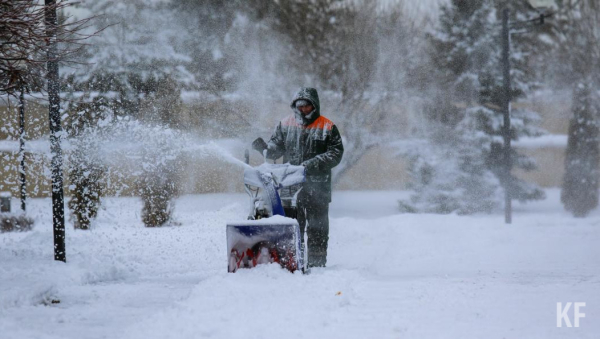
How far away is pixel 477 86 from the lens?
19.8m

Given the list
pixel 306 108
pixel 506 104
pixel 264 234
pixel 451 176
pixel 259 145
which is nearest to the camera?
pixel 264 234

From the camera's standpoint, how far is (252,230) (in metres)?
6.07

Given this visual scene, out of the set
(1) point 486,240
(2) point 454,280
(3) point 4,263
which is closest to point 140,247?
(3) point 4,263

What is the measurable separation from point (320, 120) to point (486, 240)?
239 inches

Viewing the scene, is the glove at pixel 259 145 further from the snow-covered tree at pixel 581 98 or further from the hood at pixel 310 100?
the snow-covered tree at pixel 581 98

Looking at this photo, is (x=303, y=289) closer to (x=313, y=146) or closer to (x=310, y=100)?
(x=313, y=146)

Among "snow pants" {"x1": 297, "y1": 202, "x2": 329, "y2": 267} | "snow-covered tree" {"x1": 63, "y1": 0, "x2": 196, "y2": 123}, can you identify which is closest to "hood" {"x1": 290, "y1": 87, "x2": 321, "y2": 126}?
"snow pants" {"x1": 297, "y1": 202, "x2": 329, "y2": 267}

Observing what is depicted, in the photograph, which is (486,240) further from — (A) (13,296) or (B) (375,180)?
(A) (13,296)

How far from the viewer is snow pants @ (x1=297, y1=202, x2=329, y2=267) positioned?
776 cm

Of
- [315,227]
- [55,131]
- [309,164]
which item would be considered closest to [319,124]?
[309,164]

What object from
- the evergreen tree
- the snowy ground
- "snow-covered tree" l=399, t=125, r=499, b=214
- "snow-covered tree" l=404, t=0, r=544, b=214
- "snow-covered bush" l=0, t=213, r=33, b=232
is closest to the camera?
the snowy ground

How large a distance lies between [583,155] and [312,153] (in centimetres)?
1499

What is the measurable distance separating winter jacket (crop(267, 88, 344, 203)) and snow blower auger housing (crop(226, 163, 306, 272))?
1.16 m

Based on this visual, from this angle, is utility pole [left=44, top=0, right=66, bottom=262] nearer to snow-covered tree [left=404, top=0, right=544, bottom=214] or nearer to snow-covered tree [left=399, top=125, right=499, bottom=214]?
snow-covered tree [left=399, top=125, right=499, bottom=214]
